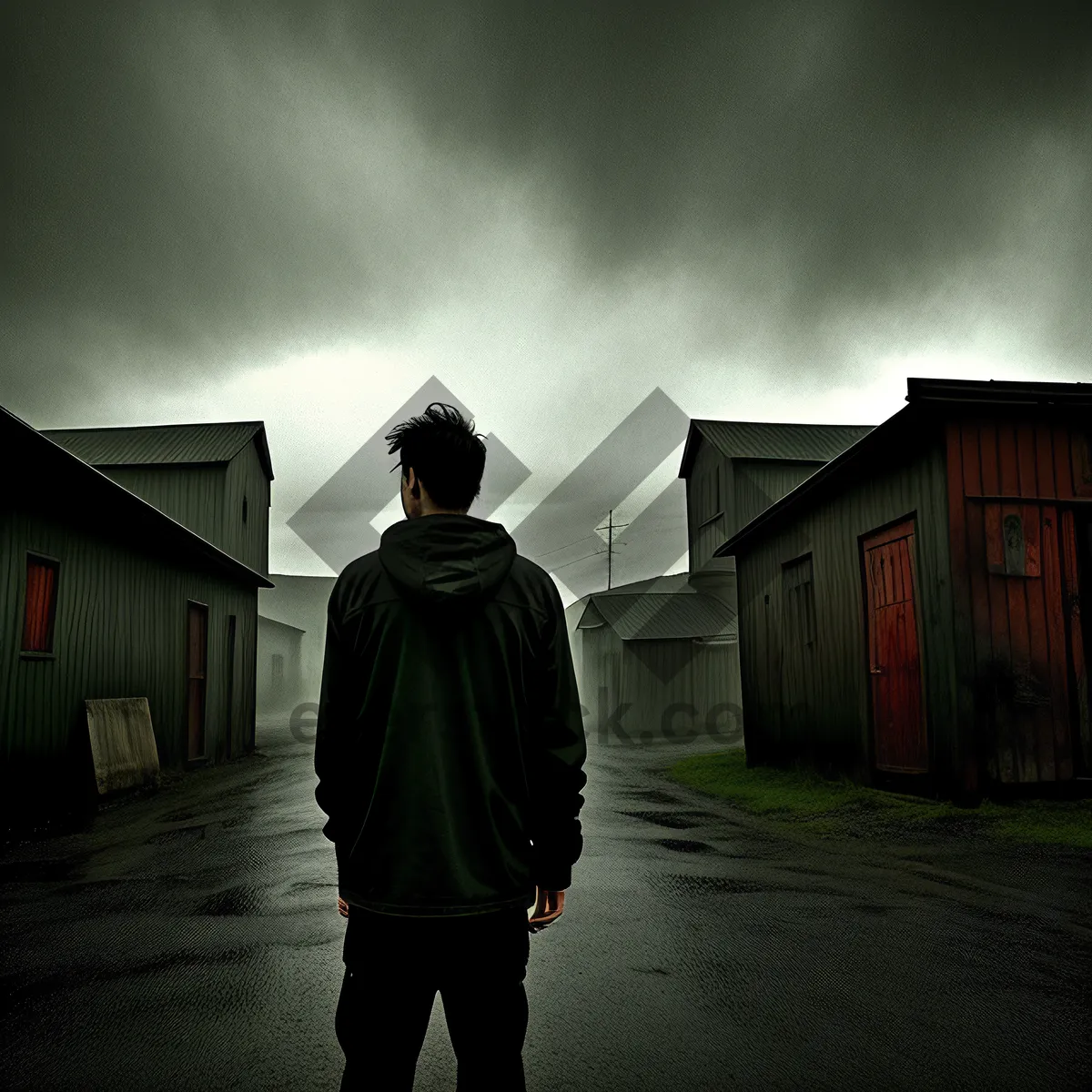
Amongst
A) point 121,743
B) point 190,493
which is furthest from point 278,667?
point 121,743

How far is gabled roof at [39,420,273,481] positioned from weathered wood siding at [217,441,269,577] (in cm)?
35

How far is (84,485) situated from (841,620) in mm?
9574

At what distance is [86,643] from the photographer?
12828mm

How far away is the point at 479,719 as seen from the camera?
2.14m

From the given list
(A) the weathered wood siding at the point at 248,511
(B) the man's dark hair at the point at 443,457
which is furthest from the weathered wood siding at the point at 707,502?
(B) the man's dark hair at the point at 443,457

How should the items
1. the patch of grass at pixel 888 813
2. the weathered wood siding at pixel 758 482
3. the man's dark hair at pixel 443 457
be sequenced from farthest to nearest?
1. the weathered wood siding at pixel 758 482
2. the patch of grass at pixel 888 813
3. the man's dark hair at pixel 443 457

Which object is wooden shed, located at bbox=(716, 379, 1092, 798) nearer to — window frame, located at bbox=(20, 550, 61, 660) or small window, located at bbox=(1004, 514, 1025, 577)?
small window, located at bbox=(1004, 514, 1025, 577)

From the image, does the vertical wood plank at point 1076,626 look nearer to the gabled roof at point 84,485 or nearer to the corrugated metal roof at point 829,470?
the corrugated metal roof at point 829,470

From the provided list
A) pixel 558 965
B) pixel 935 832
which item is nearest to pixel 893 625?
pixel 935 832

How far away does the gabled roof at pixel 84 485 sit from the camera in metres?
9.61

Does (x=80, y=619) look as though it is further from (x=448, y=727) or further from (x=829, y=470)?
(x=448, y=727)

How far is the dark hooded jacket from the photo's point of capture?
2086mm

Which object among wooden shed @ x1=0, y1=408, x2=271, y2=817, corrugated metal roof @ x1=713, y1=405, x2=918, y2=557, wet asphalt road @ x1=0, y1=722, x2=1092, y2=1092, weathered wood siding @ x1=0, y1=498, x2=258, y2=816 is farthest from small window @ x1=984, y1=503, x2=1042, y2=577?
weathered wood siding @ x1=0, y1=498, x2=258, y2=816

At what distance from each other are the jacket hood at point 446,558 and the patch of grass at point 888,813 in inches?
277
